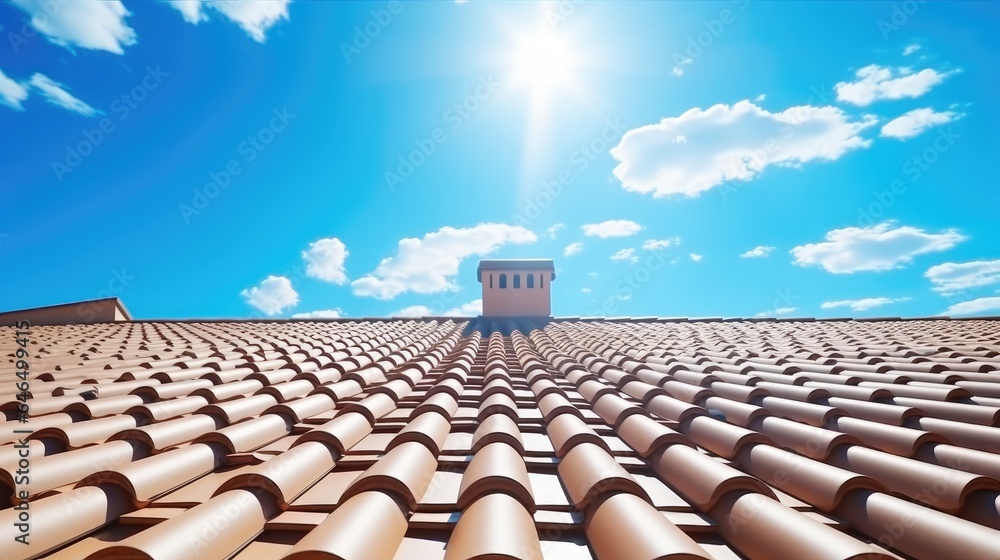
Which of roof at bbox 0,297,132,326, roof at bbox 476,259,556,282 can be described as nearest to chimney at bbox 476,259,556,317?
roof at bbox 476,259,556,282

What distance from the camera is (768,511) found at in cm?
187

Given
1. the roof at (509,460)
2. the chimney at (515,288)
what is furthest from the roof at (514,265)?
the roof at (509,460)

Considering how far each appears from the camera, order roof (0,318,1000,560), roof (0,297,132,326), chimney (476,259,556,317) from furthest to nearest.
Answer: chimney (476,259,556,317) < roof (0,297,132,326) < roof (0,318,1000,560)

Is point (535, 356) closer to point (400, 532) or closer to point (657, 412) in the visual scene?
point (657, 412)

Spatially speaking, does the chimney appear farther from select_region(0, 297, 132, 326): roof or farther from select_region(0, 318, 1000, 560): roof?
select_region(0, 297, 132, 326): roof

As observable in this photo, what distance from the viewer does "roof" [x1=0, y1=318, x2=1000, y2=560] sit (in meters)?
1.81

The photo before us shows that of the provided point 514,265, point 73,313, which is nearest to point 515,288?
point 514,265

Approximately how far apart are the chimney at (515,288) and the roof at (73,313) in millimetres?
9659

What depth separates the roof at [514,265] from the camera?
14445mm

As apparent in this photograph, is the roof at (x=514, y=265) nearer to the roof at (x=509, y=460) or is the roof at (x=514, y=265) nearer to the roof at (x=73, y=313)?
Answer: the roof at (x=509, y=460)

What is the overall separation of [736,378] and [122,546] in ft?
15.3

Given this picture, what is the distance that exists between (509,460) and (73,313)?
590 inches

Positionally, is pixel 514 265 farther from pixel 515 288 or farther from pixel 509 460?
pixel 509 460

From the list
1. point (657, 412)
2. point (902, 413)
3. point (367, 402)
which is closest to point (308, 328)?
point (367, 402)
